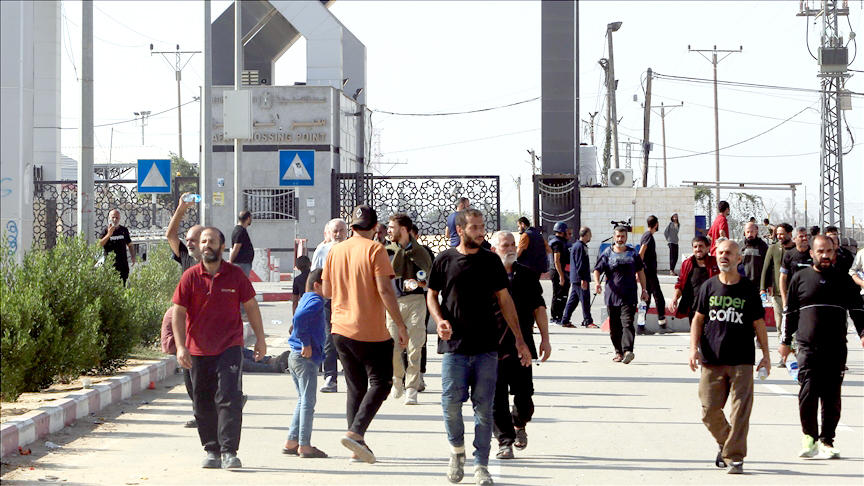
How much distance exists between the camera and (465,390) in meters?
6.82

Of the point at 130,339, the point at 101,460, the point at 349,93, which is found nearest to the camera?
the point at 101,460

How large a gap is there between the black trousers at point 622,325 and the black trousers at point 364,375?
592 cm

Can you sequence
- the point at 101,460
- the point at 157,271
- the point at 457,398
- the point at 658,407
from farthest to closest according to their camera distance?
the point at 157,271
the point at 658,407
the point at 101,460
the point at 457,398

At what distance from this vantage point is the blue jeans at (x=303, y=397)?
743 centimetres

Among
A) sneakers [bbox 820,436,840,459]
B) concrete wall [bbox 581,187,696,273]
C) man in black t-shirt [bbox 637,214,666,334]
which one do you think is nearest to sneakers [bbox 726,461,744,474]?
sneakers [bbox 820,436,840,459]

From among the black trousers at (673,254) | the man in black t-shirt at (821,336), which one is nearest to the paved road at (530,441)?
the man in black t-shirt at (821,336)

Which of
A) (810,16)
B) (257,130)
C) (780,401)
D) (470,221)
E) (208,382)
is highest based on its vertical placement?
(810,16)

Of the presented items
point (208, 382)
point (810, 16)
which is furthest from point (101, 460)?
point (810, 16)

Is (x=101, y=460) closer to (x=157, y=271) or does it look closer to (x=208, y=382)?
(x=208, y=382)

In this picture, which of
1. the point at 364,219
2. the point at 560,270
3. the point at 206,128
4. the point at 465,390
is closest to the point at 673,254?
the point at 560,270

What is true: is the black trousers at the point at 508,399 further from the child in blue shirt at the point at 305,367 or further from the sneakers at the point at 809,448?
the sneakers at the point at 809,448

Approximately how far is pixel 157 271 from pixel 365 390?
9750 millimetres

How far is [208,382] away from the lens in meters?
7.19

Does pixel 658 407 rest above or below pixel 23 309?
below
